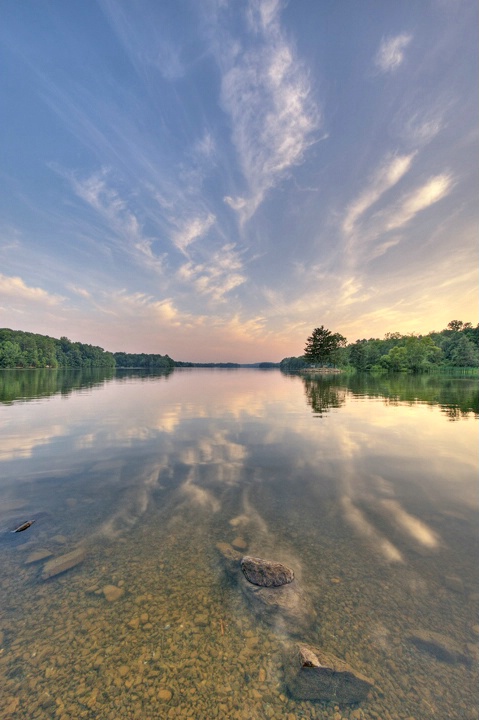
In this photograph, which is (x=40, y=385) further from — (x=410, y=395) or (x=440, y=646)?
(x=410, y=395)

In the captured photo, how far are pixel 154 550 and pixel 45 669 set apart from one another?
3.07 metres

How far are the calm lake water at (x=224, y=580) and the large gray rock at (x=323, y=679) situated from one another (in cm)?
11

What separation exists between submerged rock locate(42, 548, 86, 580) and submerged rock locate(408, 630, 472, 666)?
7590mm

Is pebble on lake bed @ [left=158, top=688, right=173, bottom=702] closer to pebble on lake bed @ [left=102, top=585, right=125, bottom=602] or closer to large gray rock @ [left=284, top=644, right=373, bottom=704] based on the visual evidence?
large gray rock @ [left=284, top=644, right=373, bottom=704]

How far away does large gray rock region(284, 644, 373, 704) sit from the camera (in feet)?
13.4

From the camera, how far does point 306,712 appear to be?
3.89m

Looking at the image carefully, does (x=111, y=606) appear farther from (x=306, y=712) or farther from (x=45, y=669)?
(x=306, y=712)

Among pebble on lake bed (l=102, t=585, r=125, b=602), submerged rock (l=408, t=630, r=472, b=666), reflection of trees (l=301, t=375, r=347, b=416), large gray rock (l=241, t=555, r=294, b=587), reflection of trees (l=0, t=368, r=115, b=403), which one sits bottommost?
submerged rock (l=408, t=630, r=472, b=666)

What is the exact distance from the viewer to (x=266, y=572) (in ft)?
20.6

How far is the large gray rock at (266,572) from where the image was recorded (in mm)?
6168

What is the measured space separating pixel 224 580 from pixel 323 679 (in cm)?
273

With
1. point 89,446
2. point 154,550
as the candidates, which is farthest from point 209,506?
point 89,446

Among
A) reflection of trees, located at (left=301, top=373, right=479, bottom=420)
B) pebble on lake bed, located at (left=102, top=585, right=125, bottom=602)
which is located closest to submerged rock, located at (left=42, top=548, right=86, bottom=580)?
pebble on lake bed, located at (left=102, top=585, right=125, bottom=602)

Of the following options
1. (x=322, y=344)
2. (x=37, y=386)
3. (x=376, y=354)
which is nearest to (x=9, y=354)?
(x=37, y=386)
